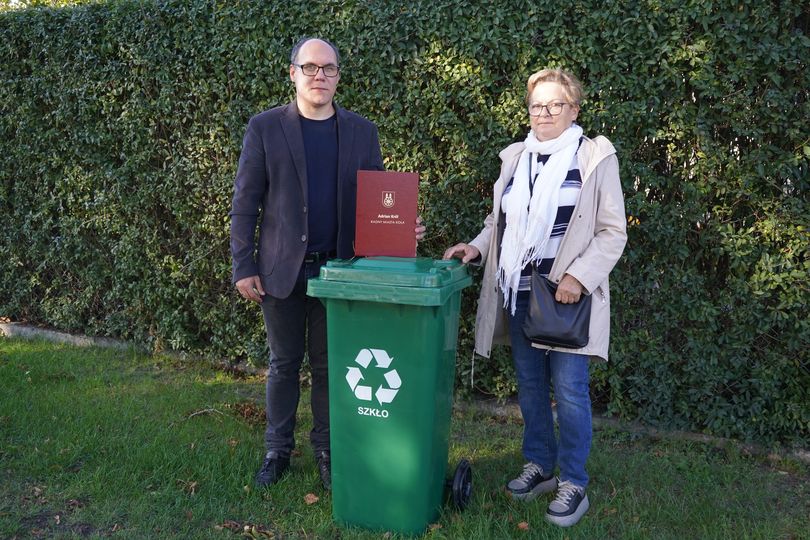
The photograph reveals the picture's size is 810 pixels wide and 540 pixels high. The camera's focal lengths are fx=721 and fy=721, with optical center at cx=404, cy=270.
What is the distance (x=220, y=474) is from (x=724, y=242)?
2.98 meters

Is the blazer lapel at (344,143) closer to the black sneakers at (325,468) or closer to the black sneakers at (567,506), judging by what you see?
the black sneakers at (325,468)

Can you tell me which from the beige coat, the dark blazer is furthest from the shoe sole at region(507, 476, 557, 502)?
the dark blazer

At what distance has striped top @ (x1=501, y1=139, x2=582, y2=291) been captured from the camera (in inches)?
125

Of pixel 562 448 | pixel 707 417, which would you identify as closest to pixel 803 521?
pixel 707 417

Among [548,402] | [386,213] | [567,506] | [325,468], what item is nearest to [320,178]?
[386,213]

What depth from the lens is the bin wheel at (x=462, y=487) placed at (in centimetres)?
336

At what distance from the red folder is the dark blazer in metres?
0.21

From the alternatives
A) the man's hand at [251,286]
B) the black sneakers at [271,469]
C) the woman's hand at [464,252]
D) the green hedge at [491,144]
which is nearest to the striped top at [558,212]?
the woman's hand at [464,252]

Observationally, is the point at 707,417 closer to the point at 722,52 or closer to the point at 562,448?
the point at 562,448

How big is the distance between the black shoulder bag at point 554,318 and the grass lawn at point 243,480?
2.79 feet

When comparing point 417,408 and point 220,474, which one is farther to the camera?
point 220,474

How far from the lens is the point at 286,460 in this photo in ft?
12.4

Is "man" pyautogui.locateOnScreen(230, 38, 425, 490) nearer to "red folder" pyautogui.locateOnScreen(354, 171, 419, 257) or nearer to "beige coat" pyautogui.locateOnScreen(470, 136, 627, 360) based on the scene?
"red folder" pyautogui.locateOnScreen(354, 171, 419, 257)

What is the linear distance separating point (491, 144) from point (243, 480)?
2.37 metres
